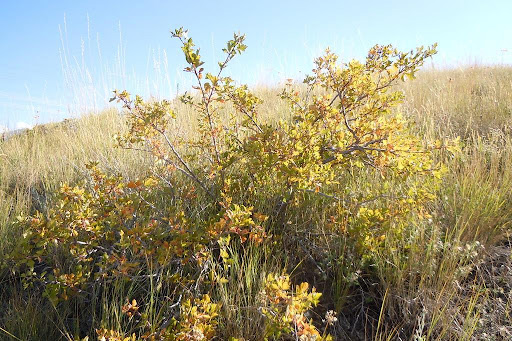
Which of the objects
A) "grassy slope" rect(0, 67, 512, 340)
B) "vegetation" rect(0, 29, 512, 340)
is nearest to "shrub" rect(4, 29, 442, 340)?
"vegetation" rect(0, 29, 512, 340)

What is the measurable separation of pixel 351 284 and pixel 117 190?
4.21 ft

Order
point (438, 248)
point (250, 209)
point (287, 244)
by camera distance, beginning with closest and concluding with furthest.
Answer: point (250, 209), point (438, 248), point (287, 244)

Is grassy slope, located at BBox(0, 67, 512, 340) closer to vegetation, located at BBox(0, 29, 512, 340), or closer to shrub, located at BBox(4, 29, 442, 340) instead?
vegetation, located at BBox(0, 29, 512, 340)

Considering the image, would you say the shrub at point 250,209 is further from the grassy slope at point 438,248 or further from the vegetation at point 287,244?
the grassy slope at point 438,248

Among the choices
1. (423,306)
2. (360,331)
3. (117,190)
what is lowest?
(360,331)

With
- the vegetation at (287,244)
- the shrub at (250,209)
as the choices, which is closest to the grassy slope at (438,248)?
the vegetation at (287,244)

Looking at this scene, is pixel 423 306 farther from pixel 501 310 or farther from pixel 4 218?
pixel 4 218

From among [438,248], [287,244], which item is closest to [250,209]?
[287,244]

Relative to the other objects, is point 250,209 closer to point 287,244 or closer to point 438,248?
point 287,244

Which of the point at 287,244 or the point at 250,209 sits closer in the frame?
the point at 250,209

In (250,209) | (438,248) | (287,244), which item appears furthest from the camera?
(287,244)

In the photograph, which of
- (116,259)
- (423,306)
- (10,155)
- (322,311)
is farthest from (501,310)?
(10,155)

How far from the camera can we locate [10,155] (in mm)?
4430

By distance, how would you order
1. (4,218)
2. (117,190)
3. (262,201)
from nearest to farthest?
(117,190) → (262,201) → (4,218)
